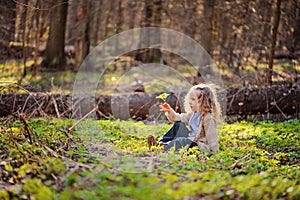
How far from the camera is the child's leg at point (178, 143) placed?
6145 mm

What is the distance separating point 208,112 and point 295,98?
4183mm

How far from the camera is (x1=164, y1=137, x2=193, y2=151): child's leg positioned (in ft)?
20.2

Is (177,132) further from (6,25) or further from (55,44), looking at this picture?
(55,44)

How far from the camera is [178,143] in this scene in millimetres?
6234

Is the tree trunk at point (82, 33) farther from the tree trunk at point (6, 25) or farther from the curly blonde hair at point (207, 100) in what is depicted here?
the curly blonde hair at point (207, 100)

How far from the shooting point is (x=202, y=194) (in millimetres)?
3650

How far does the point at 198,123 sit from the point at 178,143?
0.51 meters

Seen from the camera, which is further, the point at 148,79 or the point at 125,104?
the point at 148,79

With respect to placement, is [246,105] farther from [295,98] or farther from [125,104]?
[125,104]

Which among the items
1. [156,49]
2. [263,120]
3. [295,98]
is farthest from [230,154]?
[156,49]

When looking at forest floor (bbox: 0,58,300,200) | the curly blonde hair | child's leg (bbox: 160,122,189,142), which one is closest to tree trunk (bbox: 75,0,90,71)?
forest floor (bbox: 0,58,300,200)

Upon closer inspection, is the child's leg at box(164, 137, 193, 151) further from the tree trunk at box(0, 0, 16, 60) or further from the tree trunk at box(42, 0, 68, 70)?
the tree trunk at box(42, 0, 68, 70)

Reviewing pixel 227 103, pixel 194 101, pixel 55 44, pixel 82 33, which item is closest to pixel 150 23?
pixel 82 33

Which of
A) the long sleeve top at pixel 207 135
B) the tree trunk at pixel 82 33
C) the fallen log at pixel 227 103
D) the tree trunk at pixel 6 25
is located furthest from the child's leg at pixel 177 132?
the tree trunk at pixel 82 33
